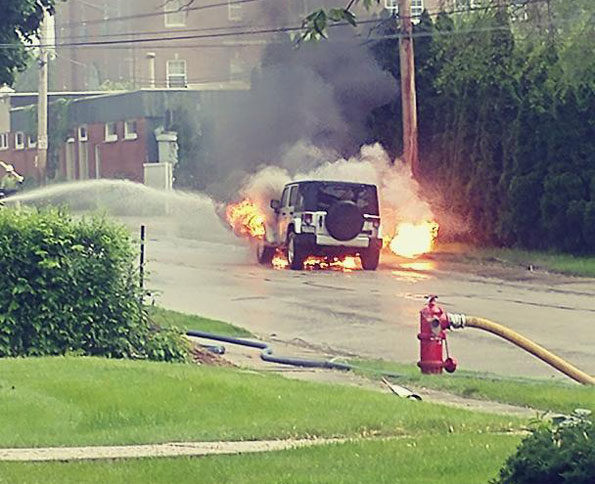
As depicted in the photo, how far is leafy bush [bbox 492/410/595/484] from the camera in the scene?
5.79 metres

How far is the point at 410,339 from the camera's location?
17.9 m

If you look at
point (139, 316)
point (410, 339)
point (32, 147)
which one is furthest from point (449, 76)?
point (32, 147)

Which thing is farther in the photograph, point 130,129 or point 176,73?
point 176,73

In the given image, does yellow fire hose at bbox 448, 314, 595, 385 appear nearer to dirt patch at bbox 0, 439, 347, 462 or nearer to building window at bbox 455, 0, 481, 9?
dirt patch at bbox 0, 439, 347, 462

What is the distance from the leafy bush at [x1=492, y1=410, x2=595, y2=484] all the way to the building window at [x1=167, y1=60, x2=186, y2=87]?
53068 millimetres

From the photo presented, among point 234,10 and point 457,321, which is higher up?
point 234,10

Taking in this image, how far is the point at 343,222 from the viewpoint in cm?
2872

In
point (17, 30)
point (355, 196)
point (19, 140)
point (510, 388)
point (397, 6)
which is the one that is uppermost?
point (397, 6)

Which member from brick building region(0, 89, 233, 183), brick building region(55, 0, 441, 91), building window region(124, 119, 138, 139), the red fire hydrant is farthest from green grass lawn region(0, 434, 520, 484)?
building window region(124, 119, 138, 139)

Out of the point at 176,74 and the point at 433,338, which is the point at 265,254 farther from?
the point at 176,74

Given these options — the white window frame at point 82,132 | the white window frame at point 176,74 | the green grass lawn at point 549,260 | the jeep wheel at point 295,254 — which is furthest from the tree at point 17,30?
the white window frame at point 82,132

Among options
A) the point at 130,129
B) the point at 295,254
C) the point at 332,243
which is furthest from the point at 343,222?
the point at 130,129

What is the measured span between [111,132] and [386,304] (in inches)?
1626

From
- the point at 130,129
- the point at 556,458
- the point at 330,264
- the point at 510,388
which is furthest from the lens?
the point at 130,129
